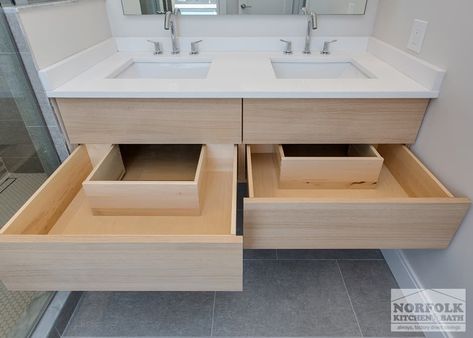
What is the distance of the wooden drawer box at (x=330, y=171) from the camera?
0.98 meters

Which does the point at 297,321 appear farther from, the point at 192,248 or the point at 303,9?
the point at 303,9

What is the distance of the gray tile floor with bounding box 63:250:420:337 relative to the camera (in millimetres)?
1054

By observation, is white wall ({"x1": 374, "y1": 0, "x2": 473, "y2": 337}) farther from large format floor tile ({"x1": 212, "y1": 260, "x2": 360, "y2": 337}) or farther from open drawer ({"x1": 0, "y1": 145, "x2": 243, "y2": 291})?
open drawer ({"x1": 0, "y1": 145, "x2": 243, "y2": 291})

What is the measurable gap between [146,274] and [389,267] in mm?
1071

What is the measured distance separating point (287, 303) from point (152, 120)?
882 mm

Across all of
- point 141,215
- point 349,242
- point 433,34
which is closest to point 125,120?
point 141,215

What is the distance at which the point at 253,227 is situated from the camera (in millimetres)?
824

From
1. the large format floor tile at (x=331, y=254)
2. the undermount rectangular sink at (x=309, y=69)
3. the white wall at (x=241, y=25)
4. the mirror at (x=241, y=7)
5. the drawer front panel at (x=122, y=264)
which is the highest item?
the mirror at (x=241, y=7)

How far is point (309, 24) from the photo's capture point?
131 cm

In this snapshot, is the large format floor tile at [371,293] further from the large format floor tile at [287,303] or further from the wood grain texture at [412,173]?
the wood grain texture at [412,173]

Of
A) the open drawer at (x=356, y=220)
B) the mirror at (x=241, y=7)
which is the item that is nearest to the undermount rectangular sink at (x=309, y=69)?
the mirror at (x=241, y=7)

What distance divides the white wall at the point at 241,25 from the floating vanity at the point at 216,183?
0.25m

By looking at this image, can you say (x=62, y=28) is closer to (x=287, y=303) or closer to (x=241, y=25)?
(x=241, y=25)

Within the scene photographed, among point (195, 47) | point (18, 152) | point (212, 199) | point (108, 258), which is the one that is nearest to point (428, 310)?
point (212, 199)
